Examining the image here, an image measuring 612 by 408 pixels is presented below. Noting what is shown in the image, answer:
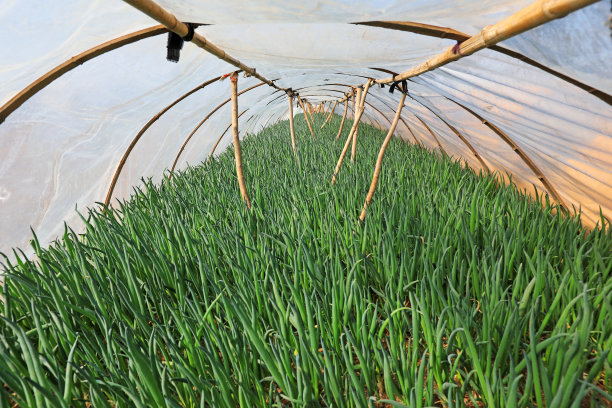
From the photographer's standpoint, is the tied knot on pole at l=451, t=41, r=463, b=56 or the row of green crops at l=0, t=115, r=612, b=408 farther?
the tied knot on pole at l=451, t=41, r=463, b=56

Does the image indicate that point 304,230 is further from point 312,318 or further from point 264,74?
point 264,74

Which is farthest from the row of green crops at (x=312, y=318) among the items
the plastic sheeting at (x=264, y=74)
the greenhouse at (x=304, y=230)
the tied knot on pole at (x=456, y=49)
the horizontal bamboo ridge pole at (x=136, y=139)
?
the horizontal bamboo ridge pole at (x=136, y=139)

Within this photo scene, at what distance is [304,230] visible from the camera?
4.33ft

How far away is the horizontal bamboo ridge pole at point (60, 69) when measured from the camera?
1509 mm

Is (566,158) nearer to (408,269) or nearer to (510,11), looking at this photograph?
(510,11)

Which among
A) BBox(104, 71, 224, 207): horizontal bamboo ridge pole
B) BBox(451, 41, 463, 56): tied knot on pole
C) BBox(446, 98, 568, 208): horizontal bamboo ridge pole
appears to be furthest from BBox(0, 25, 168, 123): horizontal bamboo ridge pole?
BBox(446, 98, 568, 208): horizontal bamboo ridge pole

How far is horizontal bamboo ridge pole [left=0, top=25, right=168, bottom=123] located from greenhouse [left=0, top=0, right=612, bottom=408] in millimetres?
11

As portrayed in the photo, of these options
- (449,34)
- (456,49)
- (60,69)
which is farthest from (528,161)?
(60,69)

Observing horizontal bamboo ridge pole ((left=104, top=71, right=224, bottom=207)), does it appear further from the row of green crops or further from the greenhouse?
the row of green crops

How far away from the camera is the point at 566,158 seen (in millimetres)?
1809

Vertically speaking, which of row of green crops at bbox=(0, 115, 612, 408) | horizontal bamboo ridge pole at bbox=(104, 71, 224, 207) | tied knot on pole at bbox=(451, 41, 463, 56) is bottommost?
row of green crops at bbox=(0, 115, 612, 408)

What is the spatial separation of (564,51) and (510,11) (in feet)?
0.70

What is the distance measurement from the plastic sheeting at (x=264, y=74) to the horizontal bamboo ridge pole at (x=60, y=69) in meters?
0.03

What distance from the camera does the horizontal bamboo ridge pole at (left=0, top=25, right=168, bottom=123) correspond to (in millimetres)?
1509
